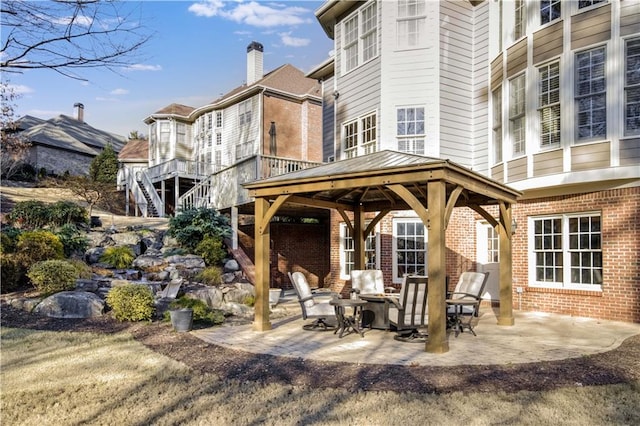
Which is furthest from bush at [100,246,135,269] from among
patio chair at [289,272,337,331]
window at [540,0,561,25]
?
window at [540,0,561,25]

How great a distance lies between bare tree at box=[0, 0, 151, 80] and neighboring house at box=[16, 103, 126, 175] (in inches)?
989

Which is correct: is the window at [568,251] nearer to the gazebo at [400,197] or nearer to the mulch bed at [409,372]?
the gazebo at [400,197]

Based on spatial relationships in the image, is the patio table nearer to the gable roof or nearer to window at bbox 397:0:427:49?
window at bbox 397:0:427:49

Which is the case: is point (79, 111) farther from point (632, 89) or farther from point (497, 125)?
point (632, 89)

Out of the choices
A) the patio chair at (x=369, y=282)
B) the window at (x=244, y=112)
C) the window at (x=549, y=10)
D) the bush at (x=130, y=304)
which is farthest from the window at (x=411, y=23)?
the window at (x=244, y=112)

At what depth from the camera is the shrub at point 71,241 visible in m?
12.3

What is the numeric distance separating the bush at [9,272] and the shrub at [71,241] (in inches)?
83.2

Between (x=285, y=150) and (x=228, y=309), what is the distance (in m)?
13.7

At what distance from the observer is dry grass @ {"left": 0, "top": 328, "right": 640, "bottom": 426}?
4078 mm

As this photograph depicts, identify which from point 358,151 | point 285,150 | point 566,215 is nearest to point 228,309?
point 358,151

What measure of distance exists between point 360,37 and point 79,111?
36051 mm

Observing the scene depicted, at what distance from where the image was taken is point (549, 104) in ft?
34.0

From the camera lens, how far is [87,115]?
42.0 m

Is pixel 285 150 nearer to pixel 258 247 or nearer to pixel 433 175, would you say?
pixel 258 247
